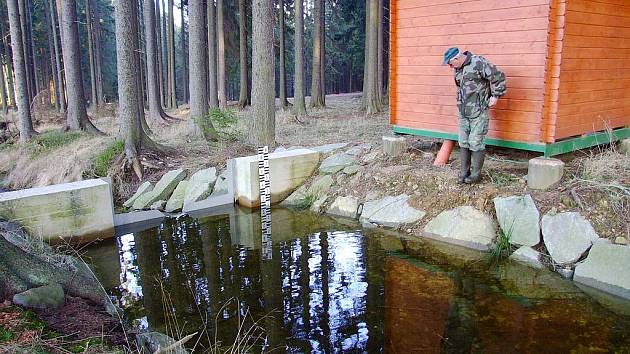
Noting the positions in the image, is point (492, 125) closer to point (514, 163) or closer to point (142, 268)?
point (514, 163)

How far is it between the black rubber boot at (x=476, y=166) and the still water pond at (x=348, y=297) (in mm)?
1076

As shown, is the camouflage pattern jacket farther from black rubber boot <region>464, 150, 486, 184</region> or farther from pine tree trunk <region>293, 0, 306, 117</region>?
pine tree trunk <region>293, 0, 306, 117</region>

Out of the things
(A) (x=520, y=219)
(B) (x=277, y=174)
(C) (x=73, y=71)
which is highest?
(C) (x=73, y=71)

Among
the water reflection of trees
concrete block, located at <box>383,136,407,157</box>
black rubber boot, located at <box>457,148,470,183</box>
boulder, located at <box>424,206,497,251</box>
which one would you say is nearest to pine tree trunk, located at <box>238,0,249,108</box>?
concrete block, located at <box>383,136,407,157</box>

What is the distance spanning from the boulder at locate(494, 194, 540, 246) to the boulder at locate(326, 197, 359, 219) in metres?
2.30

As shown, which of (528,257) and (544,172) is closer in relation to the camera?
(528,257)

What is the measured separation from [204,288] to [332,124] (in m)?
9.51

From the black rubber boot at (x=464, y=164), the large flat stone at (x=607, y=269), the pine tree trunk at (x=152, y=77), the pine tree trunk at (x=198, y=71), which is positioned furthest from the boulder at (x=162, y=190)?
the pine tree trunk at (x=152, y=77)

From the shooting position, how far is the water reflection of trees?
4328mm

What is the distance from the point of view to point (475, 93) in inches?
247

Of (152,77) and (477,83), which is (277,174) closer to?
(477,83)

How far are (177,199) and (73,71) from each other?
6.47 meters

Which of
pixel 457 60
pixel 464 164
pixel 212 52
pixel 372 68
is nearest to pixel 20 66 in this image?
pixel 212 52

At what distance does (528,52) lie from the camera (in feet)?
20.7
